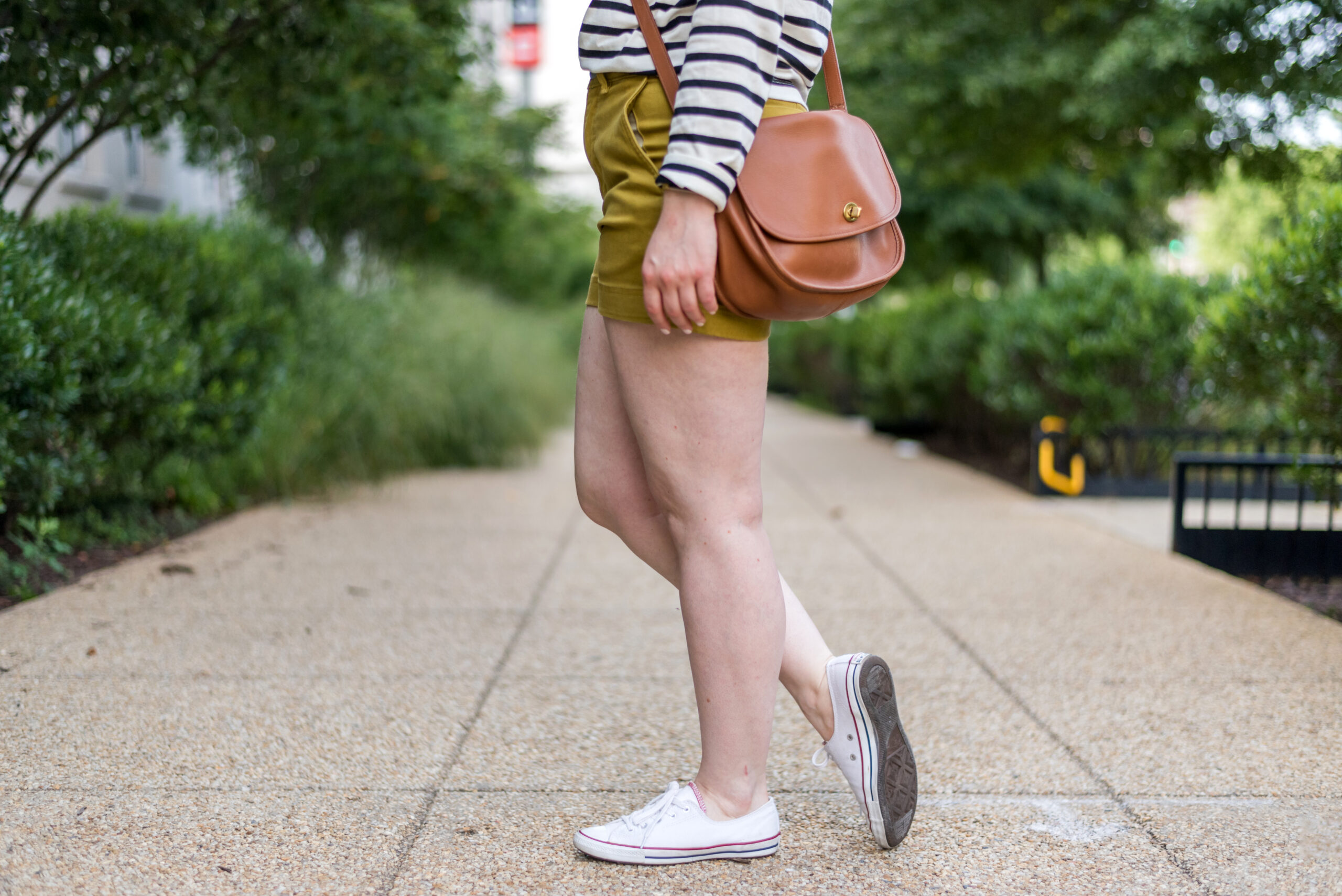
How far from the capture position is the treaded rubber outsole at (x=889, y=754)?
2.15 m

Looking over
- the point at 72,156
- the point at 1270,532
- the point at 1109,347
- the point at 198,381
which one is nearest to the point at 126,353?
A: the point at 198,381

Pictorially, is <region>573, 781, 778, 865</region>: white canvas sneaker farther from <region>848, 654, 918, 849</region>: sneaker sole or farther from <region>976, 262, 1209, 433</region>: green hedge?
<region>976, 262, 1209, 433</region>: green hedge

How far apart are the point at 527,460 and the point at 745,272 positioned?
792 centimetres

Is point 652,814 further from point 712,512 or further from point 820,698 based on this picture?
point 712,512

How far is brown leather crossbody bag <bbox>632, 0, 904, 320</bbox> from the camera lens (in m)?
1.85

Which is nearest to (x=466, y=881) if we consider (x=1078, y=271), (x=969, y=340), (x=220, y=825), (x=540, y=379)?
(x=220, y=825)

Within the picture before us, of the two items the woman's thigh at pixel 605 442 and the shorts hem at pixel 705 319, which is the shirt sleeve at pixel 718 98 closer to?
the shorts hem at pixel 705 319

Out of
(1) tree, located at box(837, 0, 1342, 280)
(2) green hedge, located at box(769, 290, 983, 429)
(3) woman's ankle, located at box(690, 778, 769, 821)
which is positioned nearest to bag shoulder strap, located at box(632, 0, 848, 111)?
(3) woman's ankle, located at box(690, 778, 769, 821)

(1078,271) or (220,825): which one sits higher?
(1078,271)

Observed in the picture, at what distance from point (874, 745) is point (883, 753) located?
0.02 metres

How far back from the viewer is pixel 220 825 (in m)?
2.27

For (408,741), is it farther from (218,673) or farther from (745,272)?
(745,272)

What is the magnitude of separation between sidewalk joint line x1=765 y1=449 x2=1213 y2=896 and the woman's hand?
1370mm

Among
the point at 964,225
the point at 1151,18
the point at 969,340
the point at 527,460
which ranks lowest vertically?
the point at 527,460
